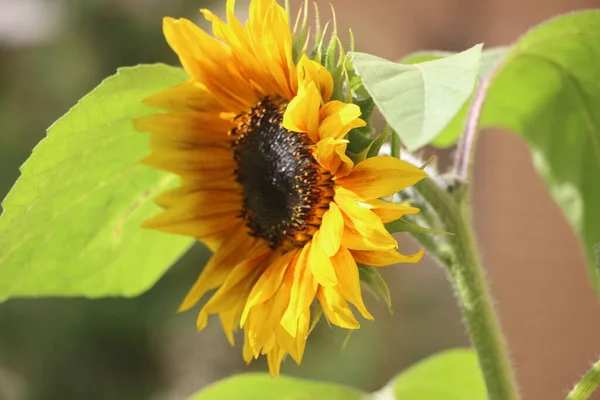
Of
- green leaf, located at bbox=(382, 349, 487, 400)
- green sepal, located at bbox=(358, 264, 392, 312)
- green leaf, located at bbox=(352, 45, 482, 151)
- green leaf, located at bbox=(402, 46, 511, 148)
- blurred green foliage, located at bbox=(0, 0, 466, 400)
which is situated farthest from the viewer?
blurred green foliage, located at bbox=(0, 0, 466, 400)

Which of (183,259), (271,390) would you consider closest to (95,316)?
(183,259)

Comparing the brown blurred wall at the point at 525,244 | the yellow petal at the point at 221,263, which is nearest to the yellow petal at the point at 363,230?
the yellow petal at the point at 221,263

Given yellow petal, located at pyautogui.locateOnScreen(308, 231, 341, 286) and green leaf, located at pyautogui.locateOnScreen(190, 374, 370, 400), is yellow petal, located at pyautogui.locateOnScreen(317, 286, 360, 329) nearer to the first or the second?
yellow petal, located at pyautogui.locateOnScreen(308, 231, 341, 286)

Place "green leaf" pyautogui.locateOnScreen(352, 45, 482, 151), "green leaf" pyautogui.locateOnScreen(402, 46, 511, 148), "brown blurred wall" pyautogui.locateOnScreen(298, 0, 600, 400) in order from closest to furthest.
→ 1. "green leaf" pyautogui.locateOnScreen(352, 45, 482, 151)
2. "green leaf" pyautogui.locateOnScreen(402, 46, 511, 148)
3. "brown blurred wall" pyautogui.locateOnScreen(298, 0, 600, 400)

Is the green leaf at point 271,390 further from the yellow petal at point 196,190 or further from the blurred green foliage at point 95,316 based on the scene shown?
the blurred green foliage at point 95,316

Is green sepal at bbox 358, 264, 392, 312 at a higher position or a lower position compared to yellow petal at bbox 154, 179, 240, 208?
lower

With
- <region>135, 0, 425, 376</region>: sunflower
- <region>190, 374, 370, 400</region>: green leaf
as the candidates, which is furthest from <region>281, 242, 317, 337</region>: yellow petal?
<region>190, 374, 370, 400</region>: green leaf
